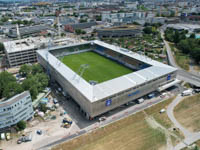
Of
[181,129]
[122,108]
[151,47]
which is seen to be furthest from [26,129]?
[151,47]

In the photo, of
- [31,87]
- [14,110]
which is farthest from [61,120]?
[31,87]

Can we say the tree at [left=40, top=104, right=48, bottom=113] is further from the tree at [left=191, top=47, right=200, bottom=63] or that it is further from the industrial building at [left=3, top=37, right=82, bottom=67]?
the tree at [left=191, top=47, right=200, bottom=63]

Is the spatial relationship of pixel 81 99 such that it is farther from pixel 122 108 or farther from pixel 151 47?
pixel 151 47

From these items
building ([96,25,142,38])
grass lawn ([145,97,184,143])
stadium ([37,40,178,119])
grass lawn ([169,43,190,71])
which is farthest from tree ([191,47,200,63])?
building ([96,25,142,38])

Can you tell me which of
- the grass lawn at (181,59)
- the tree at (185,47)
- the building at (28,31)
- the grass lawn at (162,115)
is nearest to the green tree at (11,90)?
the grass lawn at (162,115)

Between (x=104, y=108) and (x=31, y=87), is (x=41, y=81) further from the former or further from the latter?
(x=104, y=108)

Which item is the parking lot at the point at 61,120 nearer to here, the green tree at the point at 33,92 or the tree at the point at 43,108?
the tree at the point at 43,108
